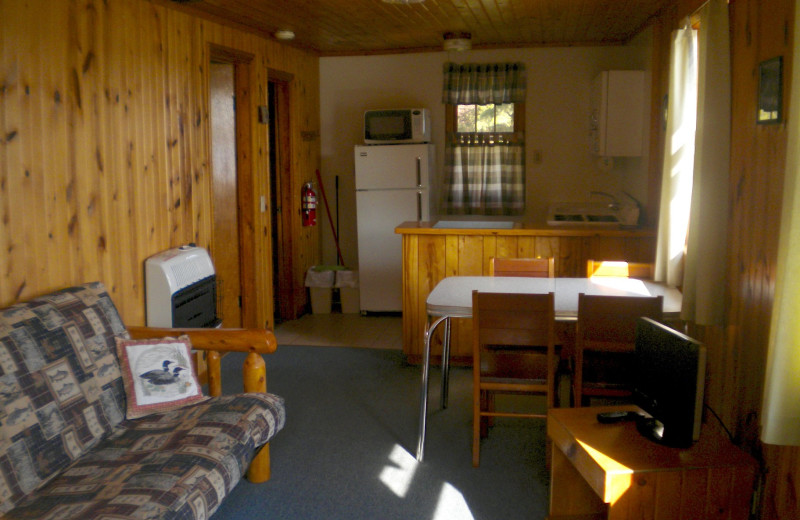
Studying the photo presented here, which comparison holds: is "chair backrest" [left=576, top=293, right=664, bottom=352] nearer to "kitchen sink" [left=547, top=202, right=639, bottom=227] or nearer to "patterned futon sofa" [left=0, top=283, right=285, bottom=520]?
"patterned futon sofa" [left=0, top=283, right=285, bottom=520]

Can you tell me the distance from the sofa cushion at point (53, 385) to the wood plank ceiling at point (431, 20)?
6.99ft

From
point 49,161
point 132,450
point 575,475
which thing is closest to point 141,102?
point 49,161

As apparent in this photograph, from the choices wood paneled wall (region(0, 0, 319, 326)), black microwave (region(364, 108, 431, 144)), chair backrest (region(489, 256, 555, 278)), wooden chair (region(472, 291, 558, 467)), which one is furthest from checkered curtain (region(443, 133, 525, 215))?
wooden chair (region(472, 291, 558, 467))

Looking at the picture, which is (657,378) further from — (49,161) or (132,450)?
(49,161)

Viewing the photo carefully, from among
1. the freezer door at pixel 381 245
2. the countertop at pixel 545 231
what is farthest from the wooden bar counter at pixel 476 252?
the freezer door at pixel 381 245

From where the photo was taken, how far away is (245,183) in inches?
205

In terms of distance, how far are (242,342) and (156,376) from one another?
37 centimetres

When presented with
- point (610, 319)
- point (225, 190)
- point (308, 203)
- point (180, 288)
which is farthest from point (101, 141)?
point (308, 203)

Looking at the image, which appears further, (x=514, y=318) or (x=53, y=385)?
(x=514, y=318)

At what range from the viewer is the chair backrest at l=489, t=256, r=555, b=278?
4.02 metres

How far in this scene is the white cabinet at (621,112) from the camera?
509cm

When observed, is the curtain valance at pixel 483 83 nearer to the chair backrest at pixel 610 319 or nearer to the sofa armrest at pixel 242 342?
the chair backrest at pixel 610 319

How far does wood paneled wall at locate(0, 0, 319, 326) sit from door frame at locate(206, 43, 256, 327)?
25 cm

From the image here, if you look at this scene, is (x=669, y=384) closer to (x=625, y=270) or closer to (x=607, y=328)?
(x=607, y=328)
